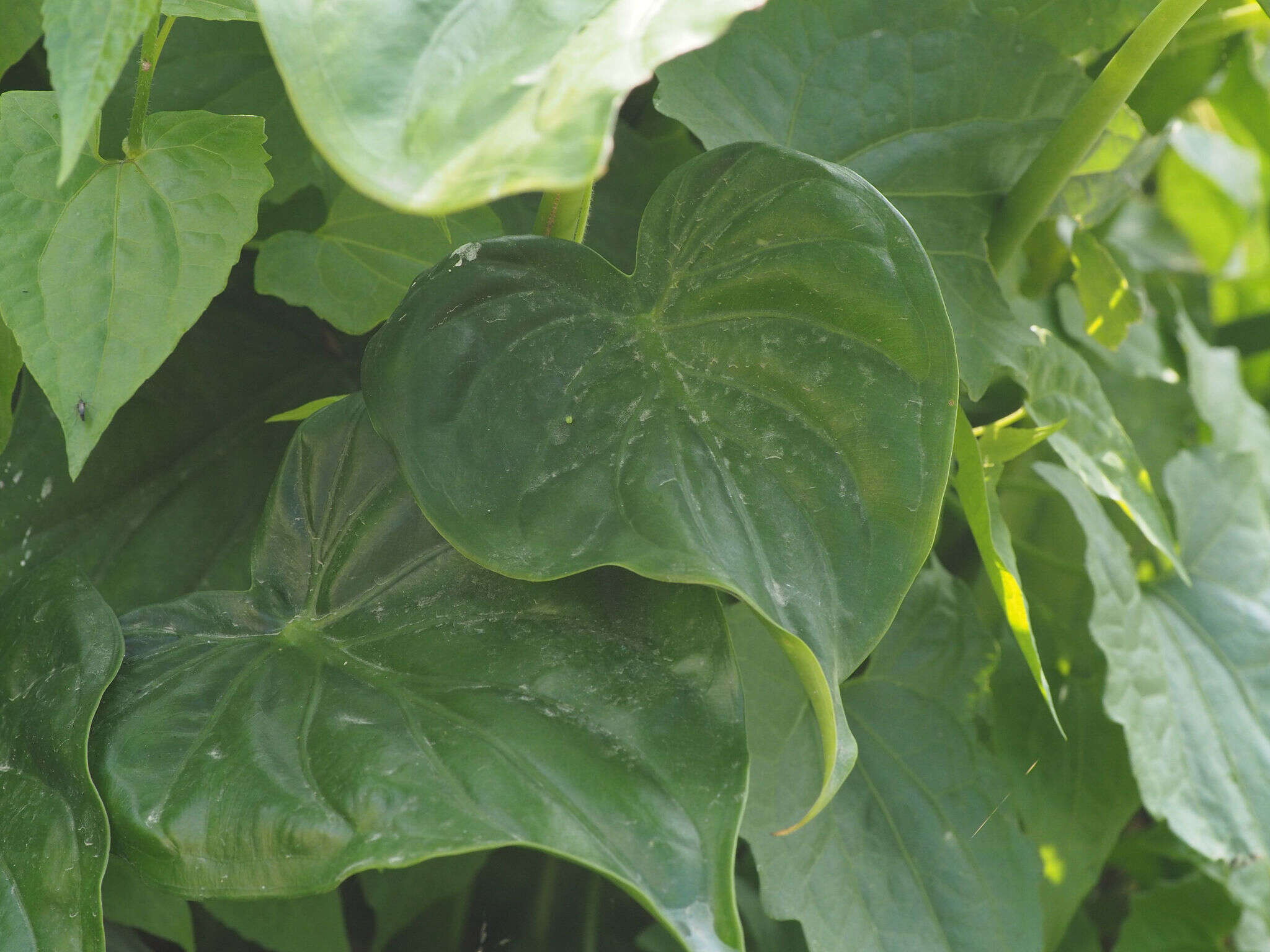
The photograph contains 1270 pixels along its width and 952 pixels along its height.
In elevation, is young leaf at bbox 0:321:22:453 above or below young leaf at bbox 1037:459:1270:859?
above

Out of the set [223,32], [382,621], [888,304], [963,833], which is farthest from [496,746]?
[223,32]

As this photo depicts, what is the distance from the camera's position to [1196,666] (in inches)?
26.7

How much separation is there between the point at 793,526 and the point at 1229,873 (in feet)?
1.54

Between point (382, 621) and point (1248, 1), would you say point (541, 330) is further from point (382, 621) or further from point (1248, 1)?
point (1248, 1)

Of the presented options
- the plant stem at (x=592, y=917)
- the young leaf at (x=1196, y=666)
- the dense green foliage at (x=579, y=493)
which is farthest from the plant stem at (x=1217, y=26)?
the plant stem at (x=592, y=917)

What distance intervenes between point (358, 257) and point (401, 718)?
11.4 inches

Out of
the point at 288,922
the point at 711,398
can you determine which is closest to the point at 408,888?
the point at 288,922

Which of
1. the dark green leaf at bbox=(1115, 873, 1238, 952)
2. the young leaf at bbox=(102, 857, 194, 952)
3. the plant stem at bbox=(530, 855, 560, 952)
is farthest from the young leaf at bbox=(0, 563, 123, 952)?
the dark green leaf at bbox=(1115, 873, 1238, 952)

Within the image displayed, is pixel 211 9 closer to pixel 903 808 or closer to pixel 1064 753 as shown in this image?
pixel 903 808

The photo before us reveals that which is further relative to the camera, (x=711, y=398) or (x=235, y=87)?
Result: (x=235, y=87)

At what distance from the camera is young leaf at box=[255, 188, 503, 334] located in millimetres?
542

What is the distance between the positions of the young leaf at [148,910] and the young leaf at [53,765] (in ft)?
0.49

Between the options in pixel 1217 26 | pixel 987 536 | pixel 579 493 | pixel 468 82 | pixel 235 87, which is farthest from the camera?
pixel 1217 26

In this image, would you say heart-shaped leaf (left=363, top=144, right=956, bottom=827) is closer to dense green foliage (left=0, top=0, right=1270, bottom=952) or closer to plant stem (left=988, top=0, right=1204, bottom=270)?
dense green foliage (left=0, top=0, right=1270, bottom=952)
